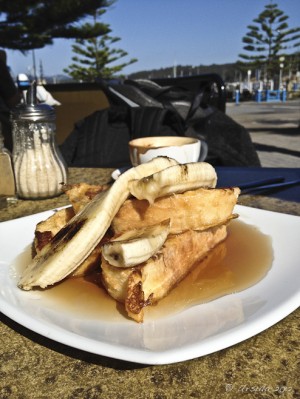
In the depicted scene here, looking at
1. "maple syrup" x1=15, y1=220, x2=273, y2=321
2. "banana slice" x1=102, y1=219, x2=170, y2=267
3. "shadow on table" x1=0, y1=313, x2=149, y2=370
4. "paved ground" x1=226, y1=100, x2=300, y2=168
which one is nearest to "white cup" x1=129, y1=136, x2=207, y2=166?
"maple syrup" x1=15, y1=220, x2=273, y2=321

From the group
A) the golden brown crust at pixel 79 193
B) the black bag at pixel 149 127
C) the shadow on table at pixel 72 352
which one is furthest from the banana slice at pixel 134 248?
the black bag at pixel 149 127

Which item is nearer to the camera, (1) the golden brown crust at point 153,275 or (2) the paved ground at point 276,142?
(1) the golden brown crust at point 153,275

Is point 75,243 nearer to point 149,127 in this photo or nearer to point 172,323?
point 172,323

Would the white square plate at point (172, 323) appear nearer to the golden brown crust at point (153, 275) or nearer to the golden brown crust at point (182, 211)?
the golden brown crust at point (153, 275)

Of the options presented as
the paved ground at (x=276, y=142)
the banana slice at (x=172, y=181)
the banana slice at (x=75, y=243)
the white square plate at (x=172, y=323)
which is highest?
the banana slice at (x=172, y=181)

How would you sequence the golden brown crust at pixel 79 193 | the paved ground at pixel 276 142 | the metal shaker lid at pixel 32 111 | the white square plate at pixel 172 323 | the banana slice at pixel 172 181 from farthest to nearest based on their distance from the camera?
the paved ground at pixel 276 142, the metal shaker lid at pixel 32 111, the golden brown crust at pixel 79 193, the banana slice at pixel 172 181, the white square plate at pixel 172 323

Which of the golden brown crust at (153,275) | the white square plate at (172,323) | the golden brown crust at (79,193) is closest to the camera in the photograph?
the white square plate at (172,323)

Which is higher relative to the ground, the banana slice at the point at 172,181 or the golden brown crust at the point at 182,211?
the banana slice at the point at 172,181
